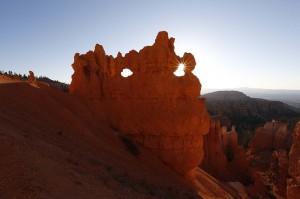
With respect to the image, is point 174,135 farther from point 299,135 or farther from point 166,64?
point 299,135

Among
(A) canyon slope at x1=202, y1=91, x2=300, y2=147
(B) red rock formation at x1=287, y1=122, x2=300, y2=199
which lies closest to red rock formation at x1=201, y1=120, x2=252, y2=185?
(B) red rock formation at x1=287, y1=122, x2=300, y2=199

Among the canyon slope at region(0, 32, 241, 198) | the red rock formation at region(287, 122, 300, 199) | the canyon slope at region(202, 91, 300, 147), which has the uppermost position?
the canyon slope at region(0, 32, 241, 198)

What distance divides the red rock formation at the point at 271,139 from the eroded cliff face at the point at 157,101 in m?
28.8

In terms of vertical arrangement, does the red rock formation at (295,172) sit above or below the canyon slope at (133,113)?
below

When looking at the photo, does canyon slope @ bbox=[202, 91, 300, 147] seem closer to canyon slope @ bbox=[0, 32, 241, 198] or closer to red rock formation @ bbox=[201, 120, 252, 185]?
red rock formation @ bbox=[201, 120, 252, 185]

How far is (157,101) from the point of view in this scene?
58.8 feet

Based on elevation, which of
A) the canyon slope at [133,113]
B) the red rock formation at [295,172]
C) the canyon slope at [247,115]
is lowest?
the canyon slope at [247,115]

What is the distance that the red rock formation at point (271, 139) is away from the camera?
144 feet

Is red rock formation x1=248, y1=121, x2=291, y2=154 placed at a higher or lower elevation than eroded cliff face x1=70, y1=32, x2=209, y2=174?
lower

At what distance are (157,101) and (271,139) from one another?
106ft

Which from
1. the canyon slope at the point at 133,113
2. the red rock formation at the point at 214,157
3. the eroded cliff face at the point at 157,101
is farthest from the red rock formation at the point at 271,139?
the eroded cliff face at the point at 157,101

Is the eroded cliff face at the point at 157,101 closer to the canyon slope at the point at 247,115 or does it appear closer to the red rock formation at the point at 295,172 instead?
the red rock formation at the point at 295,172

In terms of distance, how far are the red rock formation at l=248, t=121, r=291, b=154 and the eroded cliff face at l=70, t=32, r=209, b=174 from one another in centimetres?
2881

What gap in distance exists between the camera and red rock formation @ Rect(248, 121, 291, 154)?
44.0 metres
